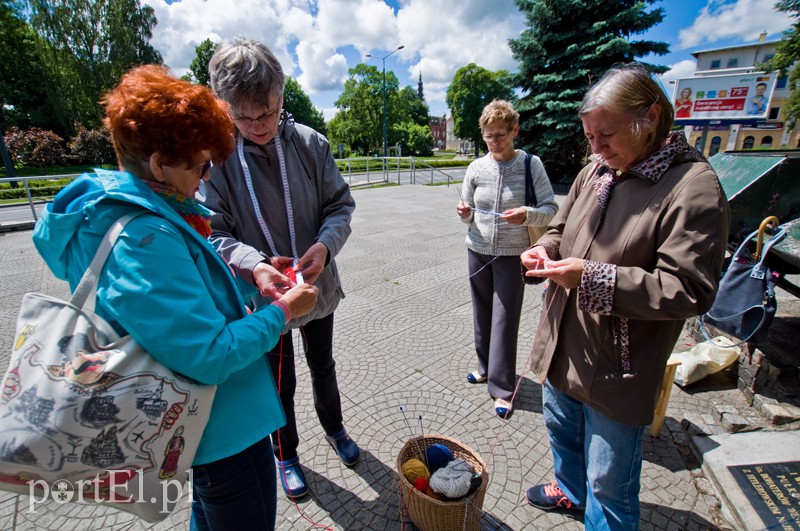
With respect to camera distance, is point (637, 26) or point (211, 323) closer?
point (211, 323)

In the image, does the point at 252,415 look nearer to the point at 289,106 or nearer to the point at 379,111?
the point at 379,111

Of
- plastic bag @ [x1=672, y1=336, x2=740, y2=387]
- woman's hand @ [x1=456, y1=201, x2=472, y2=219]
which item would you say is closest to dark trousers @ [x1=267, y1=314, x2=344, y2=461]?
woman's hand @ [x1=456, y1=201, x2=472, y2=219]

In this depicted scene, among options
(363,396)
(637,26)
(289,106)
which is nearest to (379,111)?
(289,106)

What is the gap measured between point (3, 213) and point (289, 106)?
4185 cm

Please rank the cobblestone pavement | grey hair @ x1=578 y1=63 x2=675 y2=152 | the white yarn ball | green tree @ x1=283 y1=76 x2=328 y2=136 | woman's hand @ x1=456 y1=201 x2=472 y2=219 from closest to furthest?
grey hair @ x1=578 y1=63 x2=675 y2=152
the white yarn ball
the cobblestone pavement
woman's hand @ x1=456 y1=201 x2=472 y2=219
green tree @ x1=283 y1=76 x2=328 y2=136

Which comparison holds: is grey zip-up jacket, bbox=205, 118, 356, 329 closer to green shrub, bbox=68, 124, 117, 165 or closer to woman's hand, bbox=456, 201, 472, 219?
woman's hand, bbox=456, 201, 472, 219

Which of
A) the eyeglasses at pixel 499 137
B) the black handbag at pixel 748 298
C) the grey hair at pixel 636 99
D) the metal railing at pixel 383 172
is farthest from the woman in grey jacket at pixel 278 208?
the metal railing at pixel 383 172

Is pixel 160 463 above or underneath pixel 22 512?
above

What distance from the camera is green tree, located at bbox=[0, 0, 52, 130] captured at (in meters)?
26.0

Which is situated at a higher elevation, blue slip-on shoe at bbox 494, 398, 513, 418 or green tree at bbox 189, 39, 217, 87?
green tree at bbox 189, 39, 217, 87

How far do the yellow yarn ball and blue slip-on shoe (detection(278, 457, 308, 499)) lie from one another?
654mm

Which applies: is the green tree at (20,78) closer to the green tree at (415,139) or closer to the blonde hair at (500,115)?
the green tree at (415,139)

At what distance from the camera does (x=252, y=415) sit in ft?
4.41

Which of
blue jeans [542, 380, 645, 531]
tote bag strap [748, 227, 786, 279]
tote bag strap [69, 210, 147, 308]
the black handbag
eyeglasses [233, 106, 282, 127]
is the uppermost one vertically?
eyeglasses [233, 106, 282, 127]
